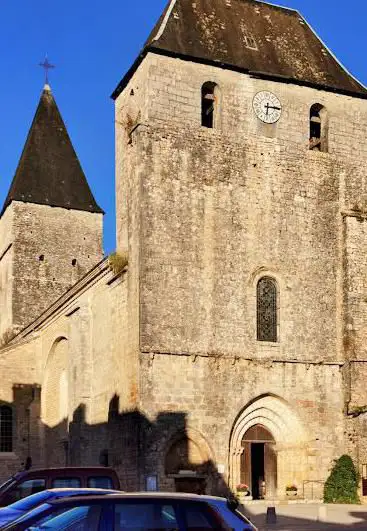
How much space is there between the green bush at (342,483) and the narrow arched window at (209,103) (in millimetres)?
10550

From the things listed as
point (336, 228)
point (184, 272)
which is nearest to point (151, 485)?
point (184, 272)

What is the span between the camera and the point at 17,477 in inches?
516

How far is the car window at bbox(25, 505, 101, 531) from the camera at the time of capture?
7.76 m

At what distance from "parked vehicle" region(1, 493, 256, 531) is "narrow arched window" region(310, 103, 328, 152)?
20.1 meters

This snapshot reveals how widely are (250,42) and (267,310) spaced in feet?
28.4

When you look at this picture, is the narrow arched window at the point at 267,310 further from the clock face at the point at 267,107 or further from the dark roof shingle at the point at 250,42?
the dark roof shingle at the point at 250,42

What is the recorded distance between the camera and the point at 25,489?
13062mm

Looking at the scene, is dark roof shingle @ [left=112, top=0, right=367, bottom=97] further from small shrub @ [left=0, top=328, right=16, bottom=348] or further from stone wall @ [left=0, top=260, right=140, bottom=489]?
small shrub @ [left=0, top=328, right=16, bottom=348]

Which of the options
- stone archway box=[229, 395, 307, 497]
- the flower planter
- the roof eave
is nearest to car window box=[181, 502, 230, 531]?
Result: the flower planter

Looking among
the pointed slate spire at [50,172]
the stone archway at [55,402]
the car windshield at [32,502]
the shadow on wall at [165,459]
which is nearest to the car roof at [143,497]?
the car windshield at [32,502]

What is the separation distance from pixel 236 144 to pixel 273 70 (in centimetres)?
289

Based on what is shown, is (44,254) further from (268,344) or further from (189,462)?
(189,462)

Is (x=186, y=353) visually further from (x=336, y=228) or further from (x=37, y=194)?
(x=37, y=194)

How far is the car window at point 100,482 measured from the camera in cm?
1316
